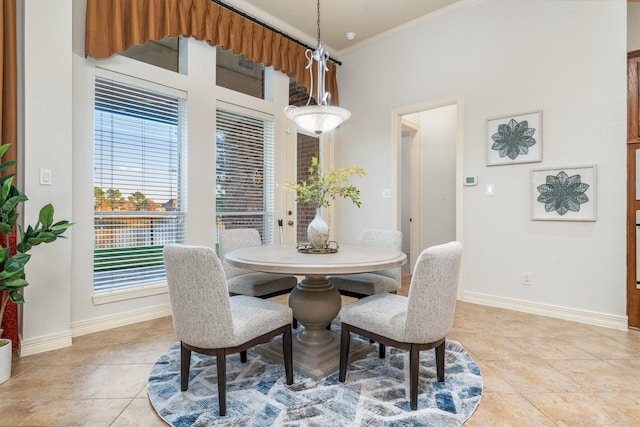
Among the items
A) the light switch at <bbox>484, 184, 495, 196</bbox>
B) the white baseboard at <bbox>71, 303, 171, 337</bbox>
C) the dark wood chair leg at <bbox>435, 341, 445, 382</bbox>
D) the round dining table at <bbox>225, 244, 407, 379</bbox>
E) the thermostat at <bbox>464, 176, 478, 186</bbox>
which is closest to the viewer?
the round dining table at <bbox>225, 244, 407, 379</bbox>

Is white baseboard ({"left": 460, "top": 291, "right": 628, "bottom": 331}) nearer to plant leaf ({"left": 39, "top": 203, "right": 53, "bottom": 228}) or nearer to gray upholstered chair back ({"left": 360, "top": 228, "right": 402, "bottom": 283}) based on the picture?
gray upholstered chair back ({"left": 360, "top": 228, "right": 402, "bottom": 283})

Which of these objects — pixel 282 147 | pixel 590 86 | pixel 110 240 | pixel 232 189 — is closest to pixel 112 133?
pixel 110 240

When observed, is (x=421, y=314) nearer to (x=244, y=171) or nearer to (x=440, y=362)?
(x=440, y=362)

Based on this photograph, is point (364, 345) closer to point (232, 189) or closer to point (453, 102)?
point (232, 189)

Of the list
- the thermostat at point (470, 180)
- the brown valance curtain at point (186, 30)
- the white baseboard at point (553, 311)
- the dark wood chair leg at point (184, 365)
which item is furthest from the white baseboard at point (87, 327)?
the thermostat at point (470, 180)

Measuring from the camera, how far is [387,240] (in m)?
2.76

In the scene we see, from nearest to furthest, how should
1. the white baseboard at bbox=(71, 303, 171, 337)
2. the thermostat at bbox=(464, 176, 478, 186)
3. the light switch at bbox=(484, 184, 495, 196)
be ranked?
1. the white baseboard at bbox=(71, 303, 171, 337)
2. the light switch at bbox=(484, 184, 495, 196)
3. the thermostat at bbox=(464, 176, 478, 186)

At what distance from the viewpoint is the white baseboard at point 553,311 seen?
2707 mm

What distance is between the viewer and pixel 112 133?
2.69 m

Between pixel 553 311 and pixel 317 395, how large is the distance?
99.3 inches

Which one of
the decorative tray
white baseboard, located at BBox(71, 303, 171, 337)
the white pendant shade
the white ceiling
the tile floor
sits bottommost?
the tile floor

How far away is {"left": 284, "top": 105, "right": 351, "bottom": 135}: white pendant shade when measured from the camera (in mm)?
2170

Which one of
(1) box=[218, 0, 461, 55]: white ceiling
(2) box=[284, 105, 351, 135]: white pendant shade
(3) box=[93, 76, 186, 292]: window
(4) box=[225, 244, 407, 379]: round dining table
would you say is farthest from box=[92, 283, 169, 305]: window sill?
(1) box=[218, 0, 461, 55]: white ceiling

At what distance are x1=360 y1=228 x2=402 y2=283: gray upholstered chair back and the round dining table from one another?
21.1 inches
